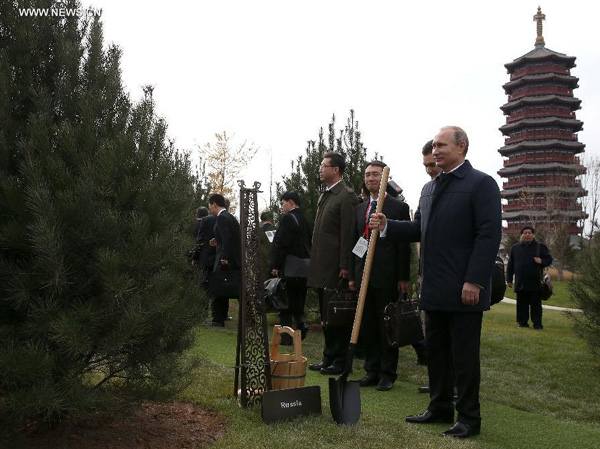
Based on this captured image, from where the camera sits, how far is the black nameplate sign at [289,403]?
13.1 ft

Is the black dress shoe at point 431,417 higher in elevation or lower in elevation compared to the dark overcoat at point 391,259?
lower

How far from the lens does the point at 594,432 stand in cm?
438

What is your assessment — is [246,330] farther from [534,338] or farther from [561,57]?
[561,57]

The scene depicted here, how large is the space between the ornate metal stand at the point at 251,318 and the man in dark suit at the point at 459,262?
1178mm

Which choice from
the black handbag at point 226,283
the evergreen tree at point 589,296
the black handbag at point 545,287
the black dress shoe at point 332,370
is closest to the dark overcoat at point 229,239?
the black handbag at point 226,283

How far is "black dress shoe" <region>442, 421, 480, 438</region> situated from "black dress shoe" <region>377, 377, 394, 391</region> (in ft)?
4.60

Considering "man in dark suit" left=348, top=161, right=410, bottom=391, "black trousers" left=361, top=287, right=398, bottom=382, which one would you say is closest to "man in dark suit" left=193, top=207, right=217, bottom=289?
"man in dark suit" left=348, top=161, right=410, bottom=391

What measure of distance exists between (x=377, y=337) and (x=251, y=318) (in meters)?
1.61

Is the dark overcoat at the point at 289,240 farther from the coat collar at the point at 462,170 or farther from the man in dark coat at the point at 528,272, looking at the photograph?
the man in dark coat at the point at 528,272

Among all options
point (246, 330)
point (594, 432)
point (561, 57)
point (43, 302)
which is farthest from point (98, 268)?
point (561, 57)

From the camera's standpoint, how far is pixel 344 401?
160 inches

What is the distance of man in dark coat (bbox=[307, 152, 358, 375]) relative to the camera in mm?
6129

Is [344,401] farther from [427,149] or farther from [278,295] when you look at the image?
[278,295]

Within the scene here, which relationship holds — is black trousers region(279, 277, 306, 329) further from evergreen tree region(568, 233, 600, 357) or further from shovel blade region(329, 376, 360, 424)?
shovel blade region(329, 376, 360, 424)
